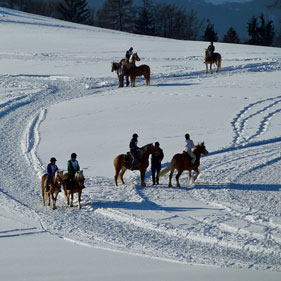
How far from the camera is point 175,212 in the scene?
51.8 feet

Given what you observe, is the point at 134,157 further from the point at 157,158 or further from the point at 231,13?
the point at 231,13

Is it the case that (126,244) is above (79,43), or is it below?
below

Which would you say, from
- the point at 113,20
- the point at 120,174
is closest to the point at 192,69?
the point at 120,174

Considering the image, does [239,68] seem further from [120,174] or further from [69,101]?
[120,174]

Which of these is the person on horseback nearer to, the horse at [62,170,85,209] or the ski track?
the horse at [62,170,85,209]

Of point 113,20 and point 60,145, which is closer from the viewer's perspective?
point 60,145

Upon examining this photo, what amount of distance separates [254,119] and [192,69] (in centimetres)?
1302

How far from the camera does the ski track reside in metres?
13.3

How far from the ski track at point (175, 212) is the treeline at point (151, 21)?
4588 cm

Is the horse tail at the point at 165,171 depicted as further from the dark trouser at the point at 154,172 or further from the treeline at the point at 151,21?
the treeline at the point at 151,21

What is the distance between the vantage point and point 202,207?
636 inches

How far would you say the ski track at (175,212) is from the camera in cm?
1331

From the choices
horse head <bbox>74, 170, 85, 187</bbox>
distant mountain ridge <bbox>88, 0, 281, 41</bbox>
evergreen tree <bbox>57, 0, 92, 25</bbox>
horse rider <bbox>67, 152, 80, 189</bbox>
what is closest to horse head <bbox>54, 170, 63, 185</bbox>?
horse rider <bbox>67, 152, 80, 189</bbox>

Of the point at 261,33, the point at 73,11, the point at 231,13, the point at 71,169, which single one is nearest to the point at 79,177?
the point at 71,169
